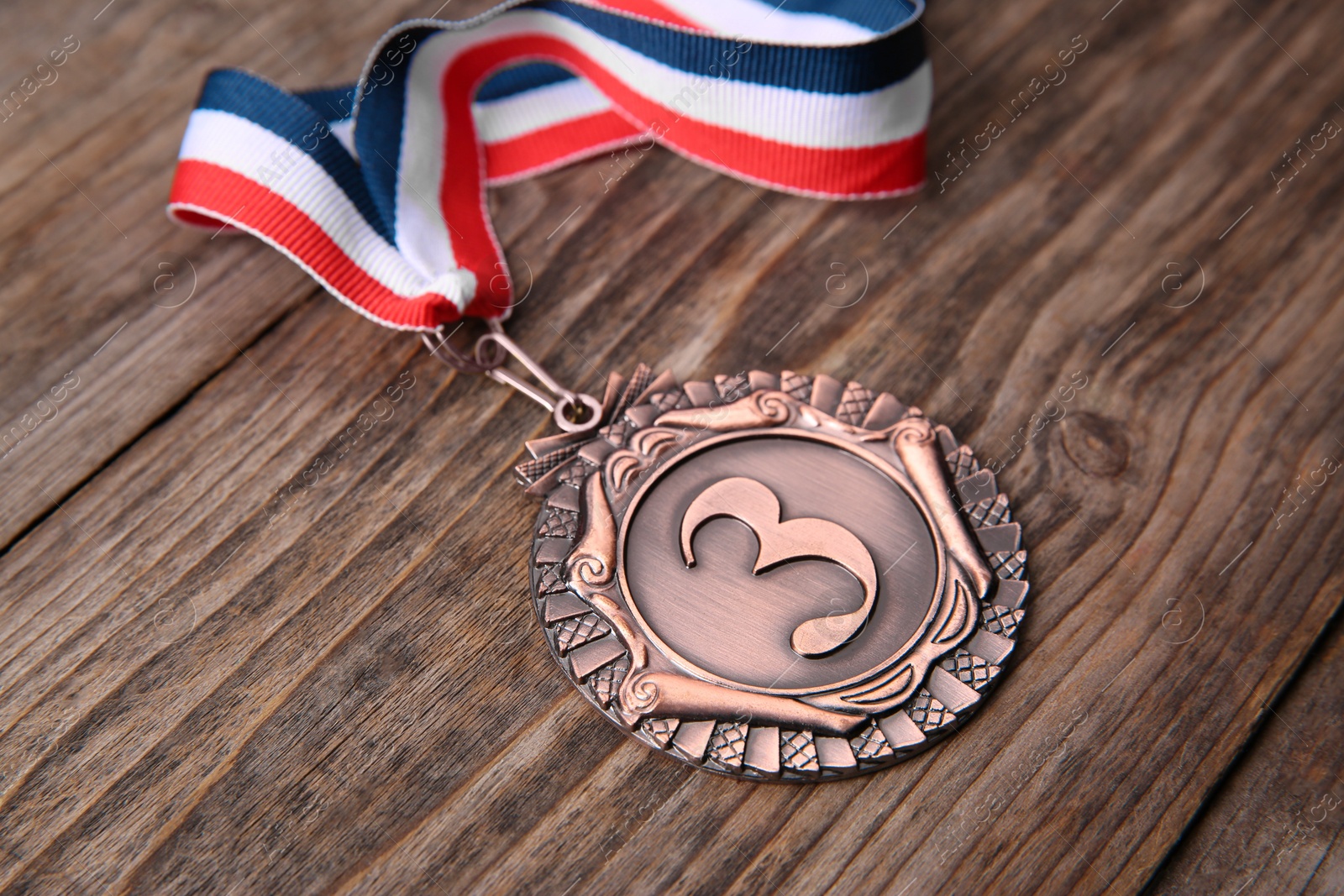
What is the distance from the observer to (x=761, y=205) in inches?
58.1

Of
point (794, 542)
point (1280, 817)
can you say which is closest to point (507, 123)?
point (794, 542)

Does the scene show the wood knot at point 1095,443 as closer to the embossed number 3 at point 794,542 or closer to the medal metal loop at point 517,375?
the embossed number 3 at point 794,542

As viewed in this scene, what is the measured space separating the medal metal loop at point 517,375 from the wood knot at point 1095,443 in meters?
0.66

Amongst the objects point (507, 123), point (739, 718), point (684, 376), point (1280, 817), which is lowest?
point (1280, 817)

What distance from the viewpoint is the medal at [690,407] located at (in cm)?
106

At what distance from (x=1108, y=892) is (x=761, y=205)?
1.05 m

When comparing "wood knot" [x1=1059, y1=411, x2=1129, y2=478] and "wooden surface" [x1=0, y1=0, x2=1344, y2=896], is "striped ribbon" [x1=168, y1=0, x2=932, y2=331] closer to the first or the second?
"wooden surface" [x1=0, y1=0, x2=1344, y2=896]

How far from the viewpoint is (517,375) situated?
1.31 meters

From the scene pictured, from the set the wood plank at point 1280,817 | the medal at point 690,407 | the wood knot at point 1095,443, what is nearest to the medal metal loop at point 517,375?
the medal at point 690,407

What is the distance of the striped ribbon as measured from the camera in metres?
1.32

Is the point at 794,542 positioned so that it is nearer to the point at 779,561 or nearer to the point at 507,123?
the point at 779,561

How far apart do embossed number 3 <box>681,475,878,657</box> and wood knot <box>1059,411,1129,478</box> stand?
1.20ft

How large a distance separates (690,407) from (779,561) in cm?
25

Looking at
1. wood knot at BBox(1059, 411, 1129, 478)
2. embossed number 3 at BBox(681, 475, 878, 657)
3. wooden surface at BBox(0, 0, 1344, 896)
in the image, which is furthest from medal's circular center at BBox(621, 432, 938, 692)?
wood knot at BBox(1059, 411, 1129, 478)
